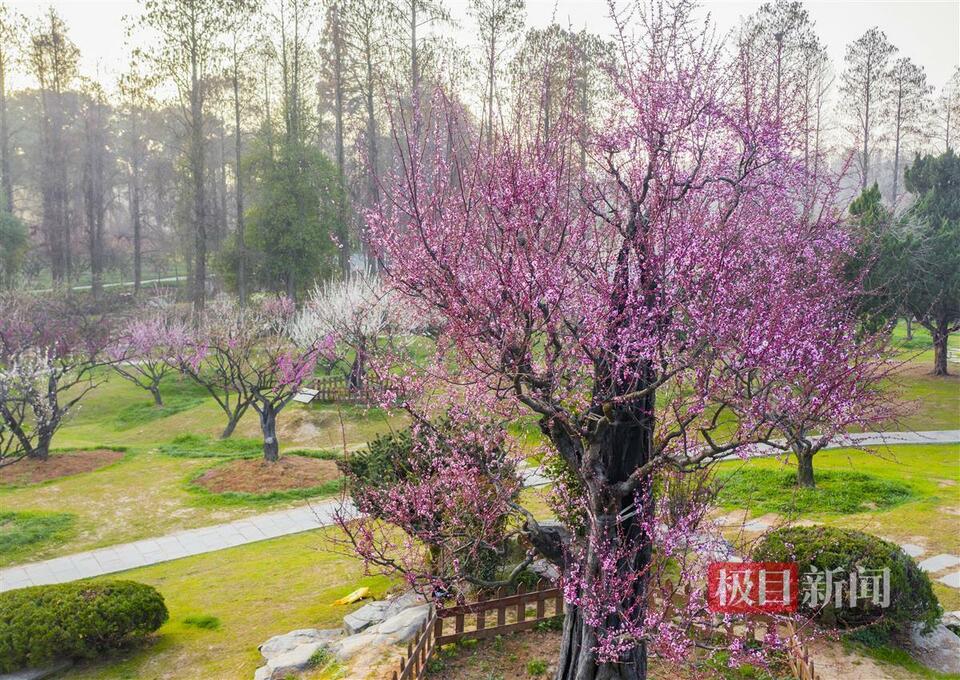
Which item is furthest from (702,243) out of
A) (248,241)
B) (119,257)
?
(119,257)

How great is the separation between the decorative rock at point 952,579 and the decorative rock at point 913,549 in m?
0.59

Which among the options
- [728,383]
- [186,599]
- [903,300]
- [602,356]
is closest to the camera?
[728,383]

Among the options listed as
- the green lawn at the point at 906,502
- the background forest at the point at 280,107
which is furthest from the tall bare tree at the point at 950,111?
the green lawn at the point at 906,502

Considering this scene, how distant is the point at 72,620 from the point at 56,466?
10.1m

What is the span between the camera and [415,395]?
23.9 ft

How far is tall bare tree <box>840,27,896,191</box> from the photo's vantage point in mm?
31266

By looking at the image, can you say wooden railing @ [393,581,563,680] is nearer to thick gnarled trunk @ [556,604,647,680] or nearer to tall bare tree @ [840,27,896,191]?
thick gnarled trunk @ [556,604,647,680]

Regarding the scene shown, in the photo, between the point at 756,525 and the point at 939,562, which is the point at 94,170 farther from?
the point at 939,562

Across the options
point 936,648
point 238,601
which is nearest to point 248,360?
point 238,601

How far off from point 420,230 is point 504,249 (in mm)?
543

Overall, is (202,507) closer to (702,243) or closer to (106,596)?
(106,596)

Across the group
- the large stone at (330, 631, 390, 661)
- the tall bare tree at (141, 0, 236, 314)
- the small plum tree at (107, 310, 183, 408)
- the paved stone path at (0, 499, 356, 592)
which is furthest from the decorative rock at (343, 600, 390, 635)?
the tall bare tree at (141, 0, 236, 314)

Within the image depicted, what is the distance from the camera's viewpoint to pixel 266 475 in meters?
14.9

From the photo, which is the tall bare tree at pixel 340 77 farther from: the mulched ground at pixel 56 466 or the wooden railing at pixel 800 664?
the wooden railing at pixel 800 664
